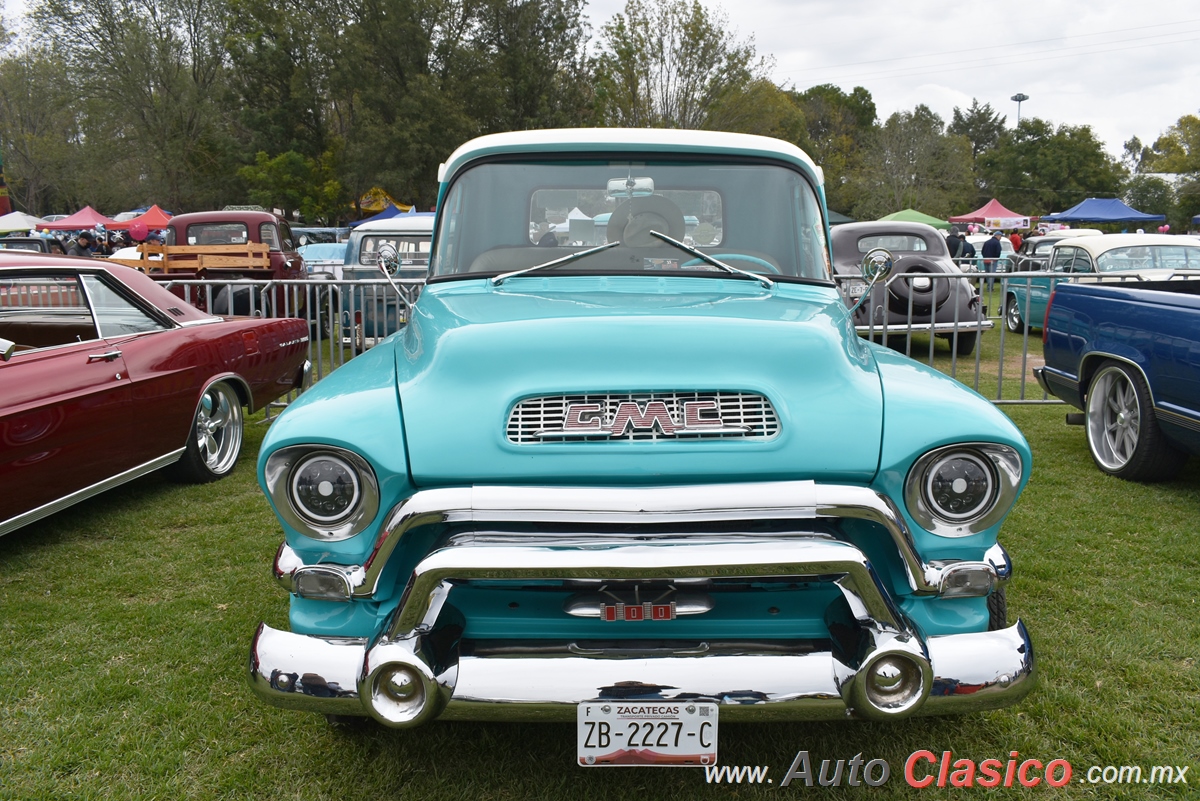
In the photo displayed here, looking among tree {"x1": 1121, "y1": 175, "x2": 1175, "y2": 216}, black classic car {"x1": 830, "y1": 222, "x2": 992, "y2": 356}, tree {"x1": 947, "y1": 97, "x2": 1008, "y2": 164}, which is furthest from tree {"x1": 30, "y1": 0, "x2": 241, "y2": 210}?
tree {"x1": 947, "y1": 97, "x2": 1008, "y2": 164}

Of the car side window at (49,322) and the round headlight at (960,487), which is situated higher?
the car side window at (49,322)

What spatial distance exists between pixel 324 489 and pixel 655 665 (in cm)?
98

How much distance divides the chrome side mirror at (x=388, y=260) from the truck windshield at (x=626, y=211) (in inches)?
20.1

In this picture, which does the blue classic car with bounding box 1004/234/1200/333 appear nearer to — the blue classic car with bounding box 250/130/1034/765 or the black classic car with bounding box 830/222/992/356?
the black classic car with bounding box 830/222/992/356

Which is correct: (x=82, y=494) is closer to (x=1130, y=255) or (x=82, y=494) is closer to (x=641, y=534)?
(x=641, y=534)

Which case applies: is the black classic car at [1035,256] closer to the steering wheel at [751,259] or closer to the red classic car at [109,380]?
the red classic car at [109,380]

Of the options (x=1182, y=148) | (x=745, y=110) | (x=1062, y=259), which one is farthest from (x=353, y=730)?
(x=1182, y=148)

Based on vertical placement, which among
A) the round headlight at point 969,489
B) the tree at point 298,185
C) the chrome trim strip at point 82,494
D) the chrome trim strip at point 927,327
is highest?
the tree at point 298,185

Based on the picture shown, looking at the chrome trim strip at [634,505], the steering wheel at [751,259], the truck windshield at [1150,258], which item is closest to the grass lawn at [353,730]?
the chrome trim strip at [634,505]

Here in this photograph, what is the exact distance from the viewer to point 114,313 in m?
5.45

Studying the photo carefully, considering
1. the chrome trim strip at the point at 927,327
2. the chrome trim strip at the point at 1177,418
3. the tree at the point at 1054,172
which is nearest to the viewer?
the chrome trim strip at the point at 1177,418

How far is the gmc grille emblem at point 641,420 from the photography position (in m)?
2.35

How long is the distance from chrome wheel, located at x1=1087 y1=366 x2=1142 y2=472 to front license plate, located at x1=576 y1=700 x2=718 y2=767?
490cm

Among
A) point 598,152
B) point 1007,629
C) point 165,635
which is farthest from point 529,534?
point 165,635
